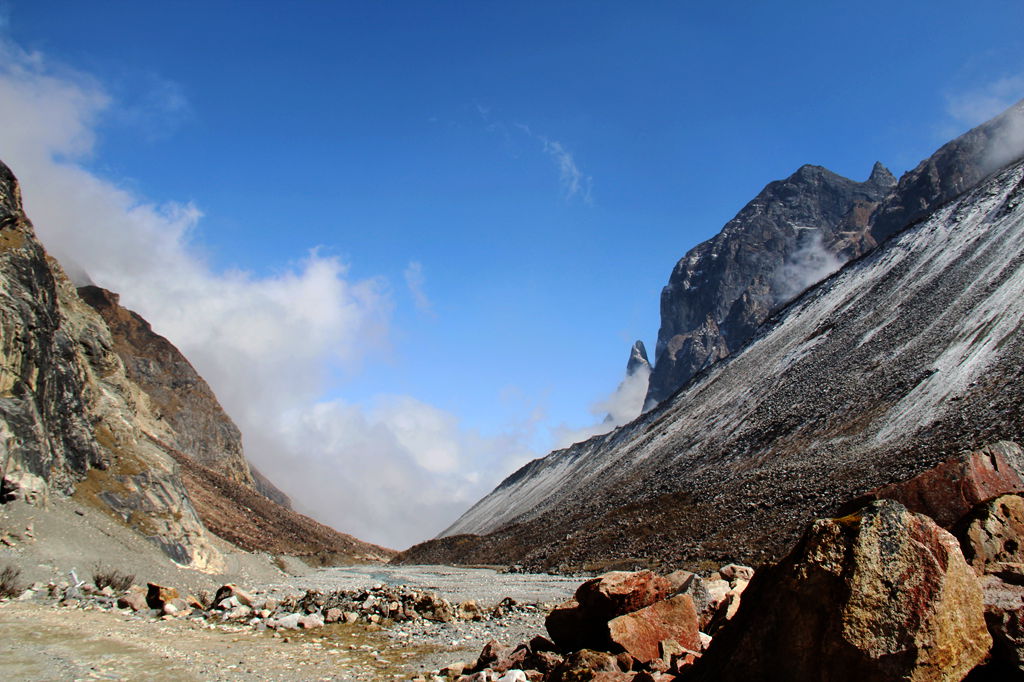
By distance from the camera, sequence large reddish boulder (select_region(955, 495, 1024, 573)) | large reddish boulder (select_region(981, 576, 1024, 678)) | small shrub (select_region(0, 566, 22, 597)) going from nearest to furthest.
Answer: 1. large reddish boulder (select_region(981, 576, 1024, 678))
2. large reddish boulder (select_region(955, 495, 1024, 573))
3. small shrub (select_region(0, 566, 22, 597))

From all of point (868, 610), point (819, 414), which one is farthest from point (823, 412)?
point (868, 610)

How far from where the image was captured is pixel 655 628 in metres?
9.23

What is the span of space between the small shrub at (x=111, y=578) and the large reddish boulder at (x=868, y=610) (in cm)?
1859

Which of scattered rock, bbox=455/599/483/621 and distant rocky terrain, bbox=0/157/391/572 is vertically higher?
distant rocky terrain, bbox=0/157/391/572

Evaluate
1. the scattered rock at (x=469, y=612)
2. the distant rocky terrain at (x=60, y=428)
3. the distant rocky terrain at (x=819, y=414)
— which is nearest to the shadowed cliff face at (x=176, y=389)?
the distant rocky terrain at (x=819, y=414)

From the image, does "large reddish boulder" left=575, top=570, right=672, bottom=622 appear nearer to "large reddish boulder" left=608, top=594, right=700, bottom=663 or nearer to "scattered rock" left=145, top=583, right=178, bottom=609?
"large reddish boulder" left=608, top=594, right=700, bottom=663

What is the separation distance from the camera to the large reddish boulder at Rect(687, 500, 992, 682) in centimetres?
500

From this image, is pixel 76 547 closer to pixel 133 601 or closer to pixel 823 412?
pixel 133 601

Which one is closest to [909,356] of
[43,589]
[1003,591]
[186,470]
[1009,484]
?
[1009,484]

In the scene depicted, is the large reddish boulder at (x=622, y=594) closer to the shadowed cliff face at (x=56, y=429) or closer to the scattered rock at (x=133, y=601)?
the scattered rock at (x=133, y=601)

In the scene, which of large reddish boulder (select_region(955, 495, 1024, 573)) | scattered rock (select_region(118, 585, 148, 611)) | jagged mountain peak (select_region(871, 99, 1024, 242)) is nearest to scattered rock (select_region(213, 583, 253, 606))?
scattered rock (select_region(118, 585, 148, 611))

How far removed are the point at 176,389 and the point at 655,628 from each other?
385ft

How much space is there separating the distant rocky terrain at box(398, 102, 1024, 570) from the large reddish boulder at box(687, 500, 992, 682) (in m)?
13.8

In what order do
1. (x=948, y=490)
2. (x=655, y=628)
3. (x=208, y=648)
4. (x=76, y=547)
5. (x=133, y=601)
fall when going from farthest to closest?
(x=76, y=547)
(x=133, y=601)
(x=948, y=490)
(x=208, y=648)
(x=655, y=628)
